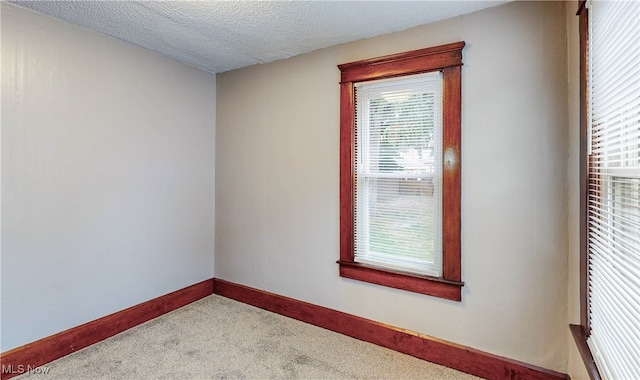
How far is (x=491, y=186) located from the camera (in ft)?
6.69

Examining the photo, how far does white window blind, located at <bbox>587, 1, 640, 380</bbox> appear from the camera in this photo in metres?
1.04

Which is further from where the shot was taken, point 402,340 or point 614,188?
point 402,340

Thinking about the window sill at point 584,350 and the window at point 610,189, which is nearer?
the window at point 610,189

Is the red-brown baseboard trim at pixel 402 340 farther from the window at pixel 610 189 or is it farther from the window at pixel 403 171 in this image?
the window at pixel 610 189

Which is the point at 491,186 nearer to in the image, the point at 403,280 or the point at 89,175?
the point at 403,280

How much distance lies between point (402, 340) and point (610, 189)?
1.61 m

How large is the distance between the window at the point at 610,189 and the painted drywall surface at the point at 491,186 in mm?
269

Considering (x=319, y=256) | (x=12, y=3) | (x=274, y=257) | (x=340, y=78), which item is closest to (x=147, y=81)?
(x=12, y=3)

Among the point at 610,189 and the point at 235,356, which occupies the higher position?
the point at 610,189

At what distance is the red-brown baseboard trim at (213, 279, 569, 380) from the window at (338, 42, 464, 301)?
1.13ft

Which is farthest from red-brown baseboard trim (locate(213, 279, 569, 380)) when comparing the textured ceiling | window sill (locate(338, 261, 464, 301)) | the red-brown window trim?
the textured ceiling

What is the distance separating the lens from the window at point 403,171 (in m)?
2.14

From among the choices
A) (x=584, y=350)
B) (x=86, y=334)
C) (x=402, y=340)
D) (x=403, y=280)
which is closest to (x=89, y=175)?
(x=86, y=334)

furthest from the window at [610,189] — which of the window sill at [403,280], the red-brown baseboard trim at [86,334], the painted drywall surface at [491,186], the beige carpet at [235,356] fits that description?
the red-brown baseboard trim at [86,334]
